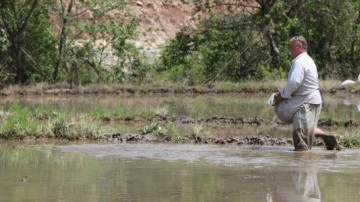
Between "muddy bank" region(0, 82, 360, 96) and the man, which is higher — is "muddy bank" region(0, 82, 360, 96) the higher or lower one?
the lower one

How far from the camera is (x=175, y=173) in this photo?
11.1m

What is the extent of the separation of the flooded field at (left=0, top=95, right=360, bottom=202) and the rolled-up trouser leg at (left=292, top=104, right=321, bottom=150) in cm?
24

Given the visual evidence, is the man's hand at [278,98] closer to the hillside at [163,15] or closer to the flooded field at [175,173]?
the flooded field at [175,173]

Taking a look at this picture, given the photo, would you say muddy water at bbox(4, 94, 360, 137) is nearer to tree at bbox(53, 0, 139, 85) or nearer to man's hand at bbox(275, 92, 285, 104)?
man's hand at bbox(275, 92, 285, 104)

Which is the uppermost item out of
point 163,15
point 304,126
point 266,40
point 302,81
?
point 163,15

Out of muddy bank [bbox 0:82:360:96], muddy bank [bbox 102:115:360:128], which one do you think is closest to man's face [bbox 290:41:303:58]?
muddy bank [bbox 102:115:360:128]

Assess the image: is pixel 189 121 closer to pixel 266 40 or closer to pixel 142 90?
pixel 142 90

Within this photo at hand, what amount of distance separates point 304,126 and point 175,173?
132 inches

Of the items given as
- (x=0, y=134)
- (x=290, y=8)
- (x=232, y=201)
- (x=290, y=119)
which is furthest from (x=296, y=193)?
(x=290, y=8)

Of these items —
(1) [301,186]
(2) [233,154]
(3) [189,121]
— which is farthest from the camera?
(3) [189,121]

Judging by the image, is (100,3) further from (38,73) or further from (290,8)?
(290,8)

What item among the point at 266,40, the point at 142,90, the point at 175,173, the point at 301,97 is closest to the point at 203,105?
the point at 142,90

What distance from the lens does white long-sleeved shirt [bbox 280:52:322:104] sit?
13.8 meters

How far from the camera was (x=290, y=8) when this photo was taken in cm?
3562
